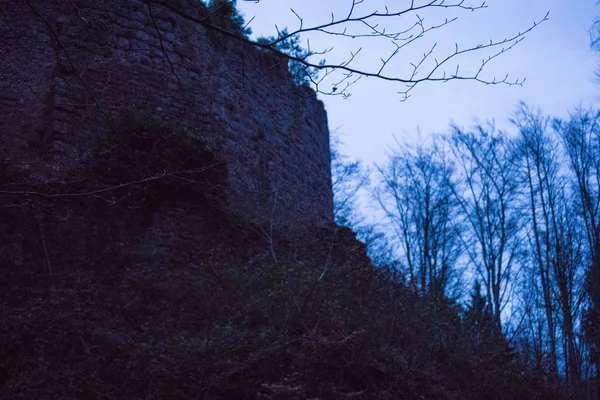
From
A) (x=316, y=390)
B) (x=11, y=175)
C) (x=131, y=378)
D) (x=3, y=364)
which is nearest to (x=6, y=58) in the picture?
(x=11, y=175)

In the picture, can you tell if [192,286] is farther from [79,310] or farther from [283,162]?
[283,162]

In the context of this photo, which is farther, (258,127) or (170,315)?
(258,127)

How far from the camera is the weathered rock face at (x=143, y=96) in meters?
7.26

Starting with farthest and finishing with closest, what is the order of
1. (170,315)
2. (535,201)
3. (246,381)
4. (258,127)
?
(535,201) → (258,127) → (170,315) → (246,381)

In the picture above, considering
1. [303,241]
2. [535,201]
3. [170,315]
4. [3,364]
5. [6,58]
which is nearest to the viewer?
[3,364]

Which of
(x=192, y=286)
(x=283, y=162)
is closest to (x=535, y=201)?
(x=283, y=162)

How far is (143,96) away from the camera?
26.5 feet

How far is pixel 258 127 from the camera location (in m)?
9.62

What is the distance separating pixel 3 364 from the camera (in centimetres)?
520

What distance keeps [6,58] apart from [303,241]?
4.65 meters

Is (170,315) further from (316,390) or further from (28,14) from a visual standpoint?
(28,14)

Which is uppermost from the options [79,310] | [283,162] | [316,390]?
[283,162]

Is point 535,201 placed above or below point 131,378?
above

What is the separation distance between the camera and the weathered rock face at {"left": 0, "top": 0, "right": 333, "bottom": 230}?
23.8 feet
